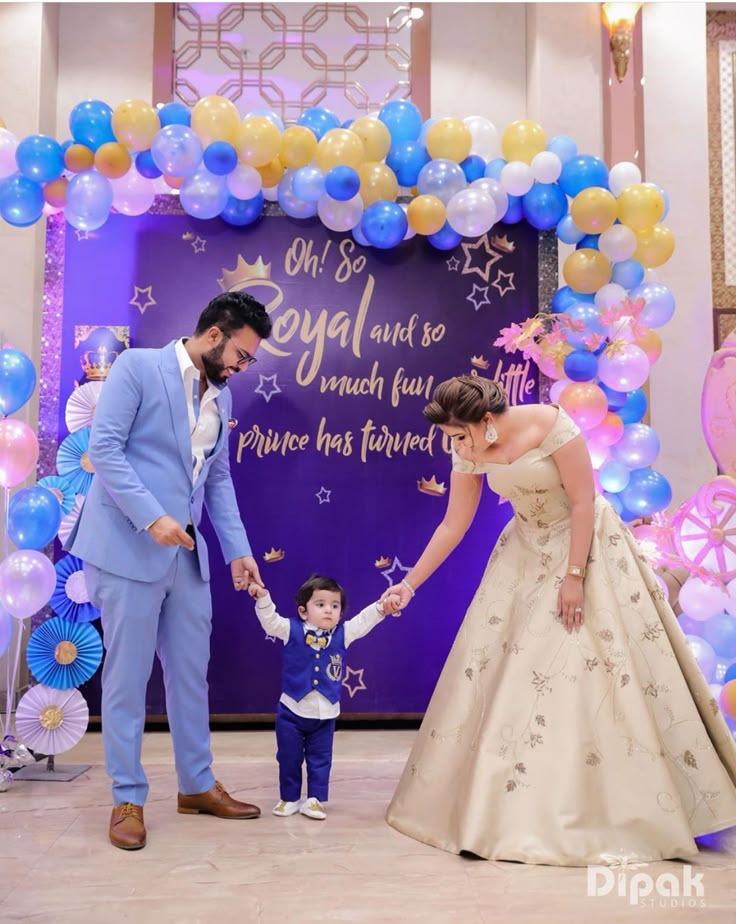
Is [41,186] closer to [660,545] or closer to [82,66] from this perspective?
[82,66]

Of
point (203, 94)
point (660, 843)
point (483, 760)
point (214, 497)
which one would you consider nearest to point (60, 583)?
point (214, 497)

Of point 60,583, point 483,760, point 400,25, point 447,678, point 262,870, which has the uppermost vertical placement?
point 400,25

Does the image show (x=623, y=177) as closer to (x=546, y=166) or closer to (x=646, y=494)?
(x=546, y=166)

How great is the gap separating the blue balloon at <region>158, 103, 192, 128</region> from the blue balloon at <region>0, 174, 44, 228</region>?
60 centimetres

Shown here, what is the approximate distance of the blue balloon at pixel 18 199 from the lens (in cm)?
365

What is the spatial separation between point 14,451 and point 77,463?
0.42 m

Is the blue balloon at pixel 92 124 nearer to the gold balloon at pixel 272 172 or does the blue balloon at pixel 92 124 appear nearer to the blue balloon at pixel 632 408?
the gold balloon at pixel 272 172

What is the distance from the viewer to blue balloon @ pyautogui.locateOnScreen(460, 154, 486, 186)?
4.00 m

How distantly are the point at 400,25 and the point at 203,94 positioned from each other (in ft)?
3.74

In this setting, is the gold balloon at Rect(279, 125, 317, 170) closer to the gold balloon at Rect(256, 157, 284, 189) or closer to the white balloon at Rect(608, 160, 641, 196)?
the gold balloon at Rect(256, 157, 284, 189)

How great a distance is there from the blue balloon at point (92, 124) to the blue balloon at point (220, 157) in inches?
17.2

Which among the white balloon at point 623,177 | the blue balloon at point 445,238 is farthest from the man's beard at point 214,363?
the white balloon at point 623,177

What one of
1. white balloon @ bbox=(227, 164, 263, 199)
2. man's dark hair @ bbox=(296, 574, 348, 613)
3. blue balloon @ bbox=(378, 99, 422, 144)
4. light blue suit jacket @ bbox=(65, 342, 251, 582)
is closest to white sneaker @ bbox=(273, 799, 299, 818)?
man's dark hair @ bbox=(296, 574, 348, 613)

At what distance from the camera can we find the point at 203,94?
4.75 m
